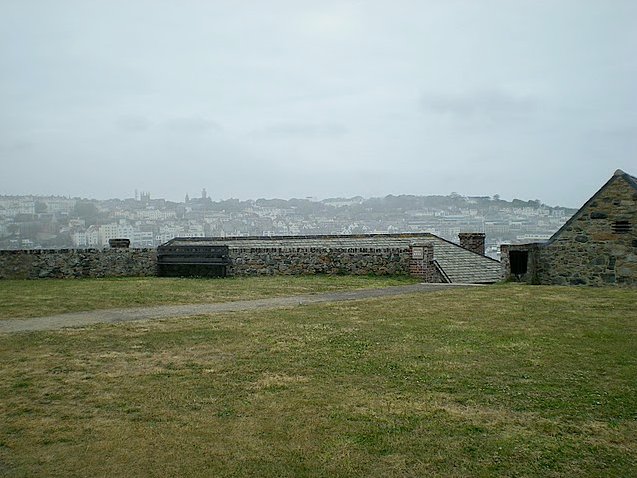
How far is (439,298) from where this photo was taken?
12.9 metres

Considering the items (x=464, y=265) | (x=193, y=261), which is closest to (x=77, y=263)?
(x=193, y=261)

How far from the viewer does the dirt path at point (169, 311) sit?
32.5 feet

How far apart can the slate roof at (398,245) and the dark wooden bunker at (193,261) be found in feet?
3.17

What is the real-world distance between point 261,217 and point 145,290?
111ft

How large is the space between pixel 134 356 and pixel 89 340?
1.39 metres

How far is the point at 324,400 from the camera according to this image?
548 centimetres

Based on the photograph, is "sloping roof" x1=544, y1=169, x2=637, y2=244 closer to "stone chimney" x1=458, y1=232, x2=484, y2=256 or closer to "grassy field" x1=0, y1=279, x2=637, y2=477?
"stone chimney" x1=458, y1=232, x2=484, y2=256

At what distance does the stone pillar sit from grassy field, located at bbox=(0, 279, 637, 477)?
32.1 ft

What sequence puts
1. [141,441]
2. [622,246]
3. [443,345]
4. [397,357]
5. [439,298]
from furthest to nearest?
[622,246] → [439,298] → [443,345] → [397,357] → [141,441]

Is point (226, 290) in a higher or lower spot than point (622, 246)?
lower

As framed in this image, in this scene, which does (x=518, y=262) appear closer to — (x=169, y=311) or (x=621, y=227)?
(x=621, y=227)

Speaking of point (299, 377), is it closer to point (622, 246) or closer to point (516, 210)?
point (622, 246)

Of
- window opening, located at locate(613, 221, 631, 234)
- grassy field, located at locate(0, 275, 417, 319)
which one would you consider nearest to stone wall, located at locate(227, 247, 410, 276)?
grassy field, located at locate(0, 275, 417, 319)

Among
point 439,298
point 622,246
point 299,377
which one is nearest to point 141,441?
point 299,377
